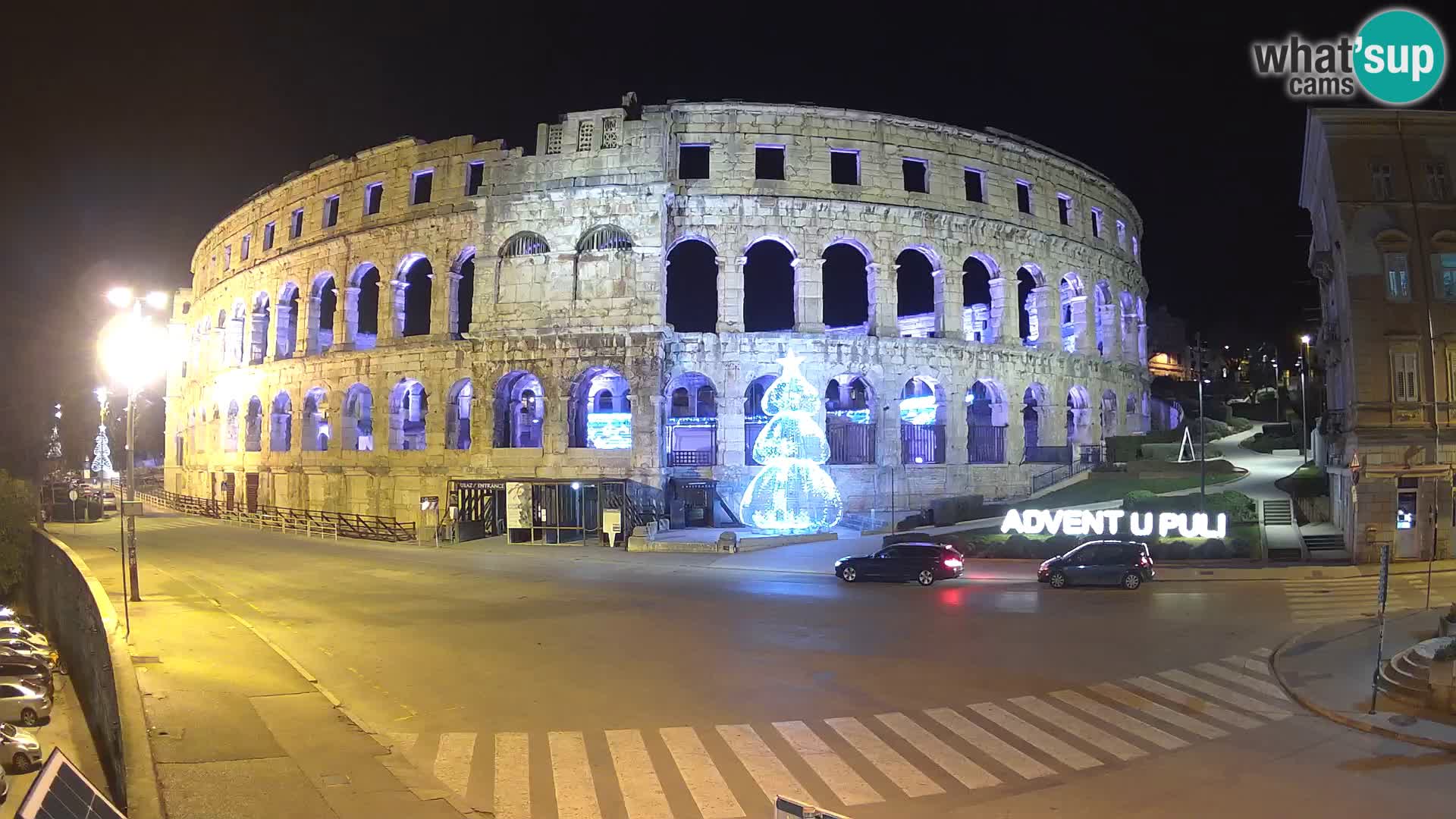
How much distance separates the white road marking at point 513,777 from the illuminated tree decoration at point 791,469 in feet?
72.2

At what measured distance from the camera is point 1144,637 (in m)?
17.0

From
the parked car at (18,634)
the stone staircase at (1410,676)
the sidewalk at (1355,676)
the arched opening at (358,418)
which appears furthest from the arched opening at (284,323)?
the stone staircase at (1410,676)

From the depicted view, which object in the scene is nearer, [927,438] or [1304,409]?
[927,438]

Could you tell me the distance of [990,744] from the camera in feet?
35.7

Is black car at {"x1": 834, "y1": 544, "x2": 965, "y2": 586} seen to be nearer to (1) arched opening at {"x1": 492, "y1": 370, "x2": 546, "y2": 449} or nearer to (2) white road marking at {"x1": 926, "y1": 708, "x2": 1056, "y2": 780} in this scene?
(2) white road marking at {"x1": 926, "y1": 708, "x2": 1056, "y2": 780}

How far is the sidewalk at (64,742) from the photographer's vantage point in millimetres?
16281

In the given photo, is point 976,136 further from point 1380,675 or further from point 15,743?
point 15,743

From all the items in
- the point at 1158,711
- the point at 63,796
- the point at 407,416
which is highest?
the point at 407,416

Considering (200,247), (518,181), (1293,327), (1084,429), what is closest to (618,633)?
(518,181)

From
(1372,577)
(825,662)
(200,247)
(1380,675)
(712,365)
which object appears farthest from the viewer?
(200,247)

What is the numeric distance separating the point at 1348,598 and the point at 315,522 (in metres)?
43.8

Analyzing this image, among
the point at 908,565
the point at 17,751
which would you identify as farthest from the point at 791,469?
the point at 17,751

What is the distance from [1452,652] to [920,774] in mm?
9138

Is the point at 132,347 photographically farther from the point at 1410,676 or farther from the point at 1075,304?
the point at 1075,304
